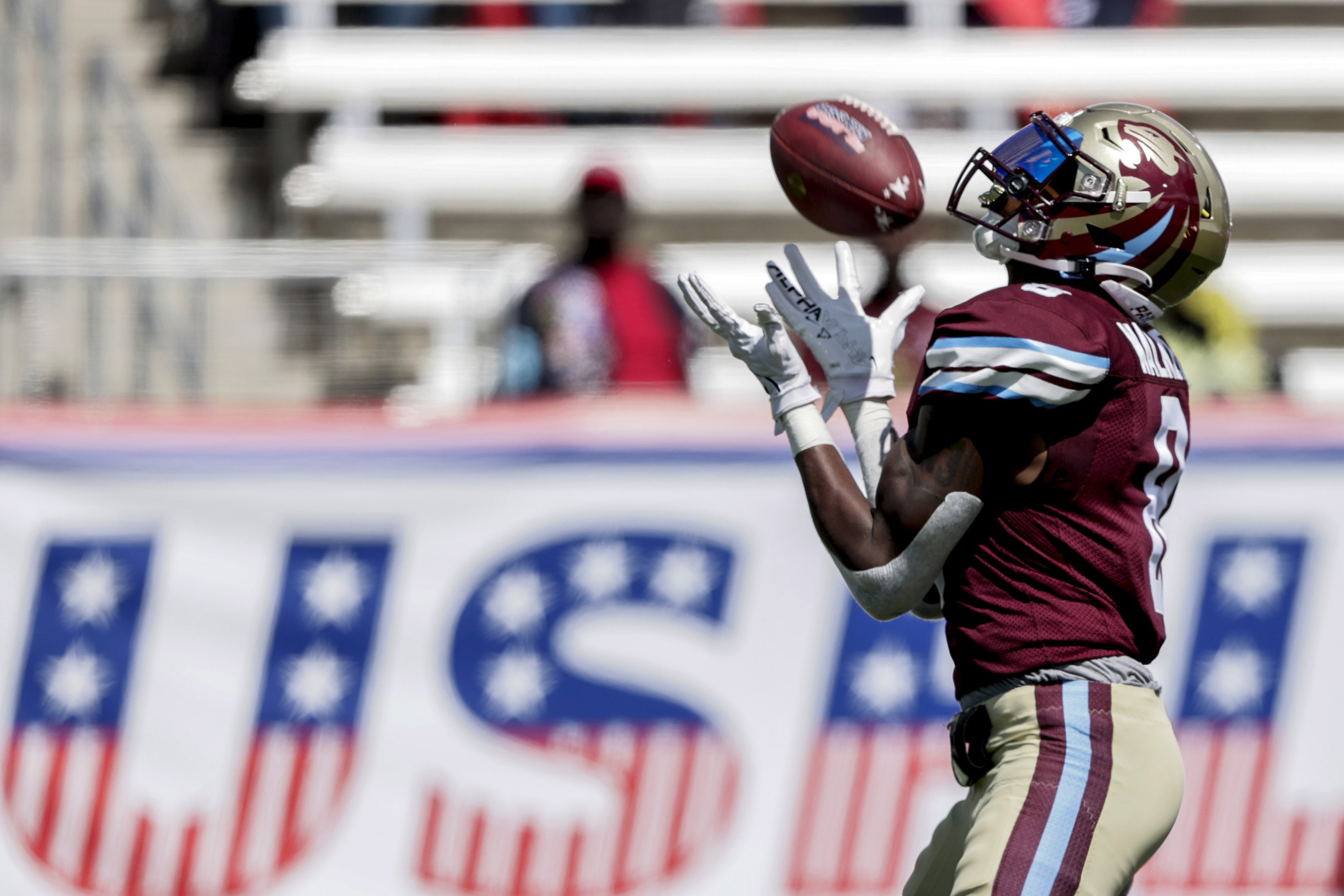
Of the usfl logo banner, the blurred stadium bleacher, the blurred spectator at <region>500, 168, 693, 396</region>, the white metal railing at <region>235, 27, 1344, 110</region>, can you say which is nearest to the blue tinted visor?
the usfl logo banner

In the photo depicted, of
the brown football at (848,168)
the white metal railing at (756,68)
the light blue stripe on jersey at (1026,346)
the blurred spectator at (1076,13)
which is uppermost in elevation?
the blurred spectator at (1076,13)

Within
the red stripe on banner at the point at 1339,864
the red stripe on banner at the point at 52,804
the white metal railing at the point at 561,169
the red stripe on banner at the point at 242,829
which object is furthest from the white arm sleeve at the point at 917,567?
the white metal railing at the point at 561,169

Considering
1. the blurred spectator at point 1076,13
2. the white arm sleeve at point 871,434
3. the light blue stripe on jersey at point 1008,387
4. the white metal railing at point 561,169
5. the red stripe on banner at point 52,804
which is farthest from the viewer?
the blurred spectator at point 1076,13

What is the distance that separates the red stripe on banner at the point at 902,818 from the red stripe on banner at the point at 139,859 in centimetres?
200

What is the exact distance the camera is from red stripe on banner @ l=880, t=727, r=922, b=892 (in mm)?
4719

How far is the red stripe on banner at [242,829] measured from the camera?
4707mm

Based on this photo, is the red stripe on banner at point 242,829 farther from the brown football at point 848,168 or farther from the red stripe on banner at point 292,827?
the brown football at point 848,168

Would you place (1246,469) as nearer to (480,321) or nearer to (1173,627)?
(1173,627)

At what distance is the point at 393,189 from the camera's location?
A: 7.21 meters

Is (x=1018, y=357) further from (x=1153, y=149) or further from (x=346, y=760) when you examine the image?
(x=346, y=760)

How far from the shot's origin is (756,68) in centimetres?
769

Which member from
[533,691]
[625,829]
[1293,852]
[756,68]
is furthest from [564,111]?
A: [1293,852]

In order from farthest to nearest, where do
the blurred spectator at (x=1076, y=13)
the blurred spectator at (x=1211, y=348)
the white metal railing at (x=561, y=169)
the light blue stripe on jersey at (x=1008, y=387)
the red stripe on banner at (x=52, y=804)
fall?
1. the blurred spectator at (x=1076, y=13)
2. the white metal railing at (x=561, y=169)
3. the blurred spectator at (x=1211, y=348)
4. the red stripe on banner at (x=52, y=804)
5. the light blue stripe on jersey at (x=1008, y=387)

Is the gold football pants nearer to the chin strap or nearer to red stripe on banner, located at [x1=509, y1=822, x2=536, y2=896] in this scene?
the chin strap
